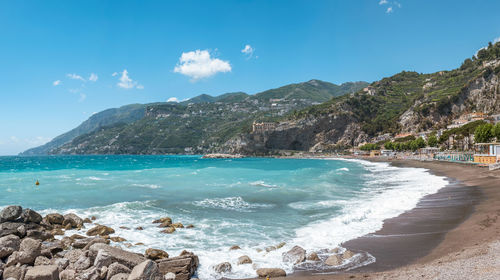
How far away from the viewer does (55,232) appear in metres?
14.1

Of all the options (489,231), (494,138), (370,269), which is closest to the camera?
(370,269)

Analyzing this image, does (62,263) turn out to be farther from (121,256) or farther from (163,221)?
(163,221)

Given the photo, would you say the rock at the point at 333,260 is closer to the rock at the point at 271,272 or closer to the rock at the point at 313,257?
the rock at the point at 313,257

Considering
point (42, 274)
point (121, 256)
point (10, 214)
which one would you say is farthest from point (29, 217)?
point (121, 256)

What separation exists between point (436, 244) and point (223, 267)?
25.5 ft

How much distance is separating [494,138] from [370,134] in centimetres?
9633

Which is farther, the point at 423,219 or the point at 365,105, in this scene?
the point at 365,105

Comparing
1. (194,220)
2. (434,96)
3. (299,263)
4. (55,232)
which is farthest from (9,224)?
(434,96)

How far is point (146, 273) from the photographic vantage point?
7078mm

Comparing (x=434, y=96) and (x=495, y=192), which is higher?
(x=434, y=96)

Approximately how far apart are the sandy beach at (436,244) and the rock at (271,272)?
0.31m

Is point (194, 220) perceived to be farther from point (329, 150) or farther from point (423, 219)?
point (329, 150)

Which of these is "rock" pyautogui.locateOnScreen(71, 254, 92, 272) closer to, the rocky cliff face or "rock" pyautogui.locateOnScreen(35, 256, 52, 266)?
"rock" pyautogui.locateOnScreen(35, 256, 52, 266)

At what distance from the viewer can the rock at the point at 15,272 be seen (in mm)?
7970
